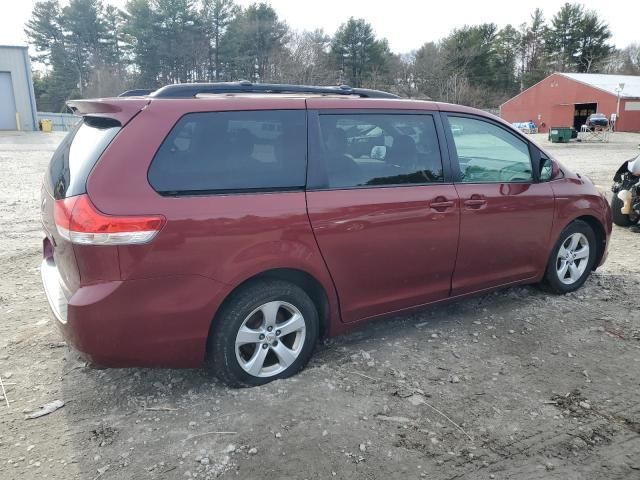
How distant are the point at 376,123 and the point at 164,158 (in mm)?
1512

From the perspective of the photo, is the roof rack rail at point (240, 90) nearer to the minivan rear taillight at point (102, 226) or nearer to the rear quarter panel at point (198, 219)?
the rear quarter panel at point (198, 219)

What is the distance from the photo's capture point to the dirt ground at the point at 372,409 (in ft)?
8.61

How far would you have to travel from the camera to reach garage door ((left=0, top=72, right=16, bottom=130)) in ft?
107

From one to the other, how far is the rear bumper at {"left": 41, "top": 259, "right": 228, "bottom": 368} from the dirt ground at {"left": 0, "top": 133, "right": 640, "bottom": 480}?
0.39 metres

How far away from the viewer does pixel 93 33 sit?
5709 cm

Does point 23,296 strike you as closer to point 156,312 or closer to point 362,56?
point 156,312

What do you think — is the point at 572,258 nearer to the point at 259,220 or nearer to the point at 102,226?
the point at 259,220

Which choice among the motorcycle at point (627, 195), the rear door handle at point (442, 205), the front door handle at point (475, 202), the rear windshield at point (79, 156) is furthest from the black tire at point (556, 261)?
the rear windshield at point (79, 156)

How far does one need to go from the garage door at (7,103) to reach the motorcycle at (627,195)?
117ft

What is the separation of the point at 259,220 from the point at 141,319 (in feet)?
2.76

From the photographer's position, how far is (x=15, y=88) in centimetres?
3256

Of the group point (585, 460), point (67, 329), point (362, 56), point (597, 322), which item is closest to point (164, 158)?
point (67, 329)

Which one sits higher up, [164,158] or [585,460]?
[164,158]

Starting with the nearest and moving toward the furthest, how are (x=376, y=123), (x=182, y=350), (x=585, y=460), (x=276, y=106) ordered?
(x=585, y=460) < (x=182, y=350) < (x=276, y=106) < (x=376, y=123)
